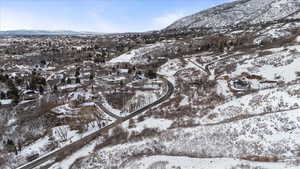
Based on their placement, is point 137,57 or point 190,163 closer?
point 190,163

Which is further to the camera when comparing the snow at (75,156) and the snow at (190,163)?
the snow at (75,156)

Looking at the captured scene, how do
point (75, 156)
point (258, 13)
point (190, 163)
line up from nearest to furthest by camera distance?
point (190, 163) < point (75, 156) < point (258, 13)

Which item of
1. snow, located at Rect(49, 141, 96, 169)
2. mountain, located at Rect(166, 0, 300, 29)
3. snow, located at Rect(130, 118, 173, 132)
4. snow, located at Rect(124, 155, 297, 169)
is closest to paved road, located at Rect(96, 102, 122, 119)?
snow, located at Rect(130, 118, 173, 132)

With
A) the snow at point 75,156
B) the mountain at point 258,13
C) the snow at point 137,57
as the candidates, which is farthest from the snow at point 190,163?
the mountain at point 258,13

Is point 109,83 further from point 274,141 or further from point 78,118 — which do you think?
point 274,141

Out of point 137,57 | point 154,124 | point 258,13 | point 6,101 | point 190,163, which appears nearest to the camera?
point 190,163

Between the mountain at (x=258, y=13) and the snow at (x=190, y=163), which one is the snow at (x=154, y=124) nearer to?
the snow at (x=190, y=163)

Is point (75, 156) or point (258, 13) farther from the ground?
point (258, 13)

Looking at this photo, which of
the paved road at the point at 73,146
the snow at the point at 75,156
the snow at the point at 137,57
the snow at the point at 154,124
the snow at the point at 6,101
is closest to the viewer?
the snow at the point at 75,156

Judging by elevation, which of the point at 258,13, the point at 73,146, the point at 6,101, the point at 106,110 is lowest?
the point at 73,146

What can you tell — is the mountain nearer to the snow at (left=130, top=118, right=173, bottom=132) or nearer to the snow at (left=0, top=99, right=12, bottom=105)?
the snow at (left=130, top=118, right=173, bottom=132)

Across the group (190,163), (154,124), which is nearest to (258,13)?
(154,124)

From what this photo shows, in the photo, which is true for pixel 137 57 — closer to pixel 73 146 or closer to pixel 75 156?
pixel 73 146

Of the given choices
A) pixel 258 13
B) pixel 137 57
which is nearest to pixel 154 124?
pixel 137 57
